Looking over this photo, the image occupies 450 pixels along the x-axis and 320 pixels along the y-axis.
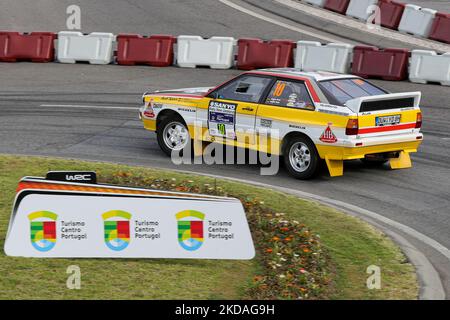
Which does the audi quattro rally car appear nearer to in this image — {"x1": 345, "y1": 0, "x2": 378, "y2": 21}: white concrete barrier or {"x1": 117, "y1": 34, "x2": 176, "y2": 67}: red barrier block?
{"x1": 117, "y1": 34, "x2": 176, "y2": 67}: red barrier block

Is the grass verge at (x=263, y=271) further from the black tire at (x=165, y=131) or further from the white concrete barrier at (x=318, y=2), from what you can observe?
the white concrete barrier at (x=318, y=2)

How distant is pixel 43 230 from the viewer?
10.7 metres

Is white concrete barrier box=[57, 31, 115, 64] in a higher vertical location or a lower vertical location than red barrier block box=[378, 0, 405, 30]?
lower

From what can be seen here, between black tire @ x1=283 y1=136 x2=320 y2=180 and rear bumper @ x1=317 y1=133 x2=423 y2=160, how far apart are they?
0.51 ft

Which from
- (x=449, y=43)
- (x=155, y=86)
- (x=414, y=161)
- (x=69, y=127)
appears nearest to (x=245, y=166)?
(x=414, y=161)

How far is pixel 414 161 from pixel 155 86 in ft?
29.3

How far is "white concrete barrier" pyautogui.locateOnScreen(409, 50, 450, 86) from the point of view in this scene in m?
23.5

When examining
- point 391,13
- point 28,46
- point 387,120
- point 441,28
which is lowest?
point 28,46

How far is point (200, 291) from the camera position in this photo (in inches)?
400

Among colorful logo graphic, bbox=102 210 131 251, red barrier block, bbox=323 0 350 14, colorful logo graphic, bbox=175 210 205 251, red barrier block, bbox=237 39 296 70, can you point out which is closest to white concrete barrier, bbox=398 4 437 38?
red barrier block, bbox=323 0 350 14

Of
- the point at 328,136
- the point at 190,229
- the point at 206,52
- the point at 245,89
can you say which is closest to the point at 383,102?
the point at 328,136

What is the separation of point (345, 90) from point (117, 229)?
587cm

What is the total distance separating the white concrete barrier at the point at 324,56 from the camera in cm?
2464

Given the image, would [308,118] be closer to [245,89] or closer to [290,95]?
[290,95]
